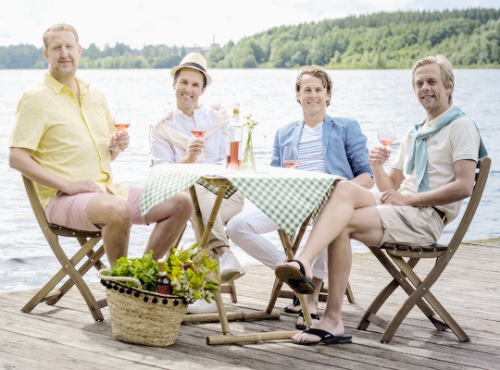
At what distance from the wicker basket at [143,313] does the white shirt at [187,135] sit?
1.19 meters

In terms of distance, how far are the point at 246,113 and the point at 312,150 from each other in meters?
2.71

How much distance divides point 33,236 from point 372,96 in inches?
1224

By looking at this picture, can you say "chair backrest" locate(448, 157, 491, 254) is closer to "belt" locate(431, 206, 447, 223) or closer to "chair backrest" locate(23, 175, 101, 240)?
"belt" locate(431, 206, 447, 223)

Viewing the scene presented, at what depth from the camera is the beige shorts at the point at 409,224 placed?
3.45 meters

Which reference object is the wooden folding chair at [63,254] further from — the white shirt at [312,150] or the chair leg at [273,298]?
the white shirt at [312,150]

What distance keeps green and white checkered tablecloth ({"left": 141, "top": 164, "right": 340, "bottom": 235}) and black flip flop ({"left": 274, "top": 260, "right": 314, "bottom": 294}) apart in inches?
6.4

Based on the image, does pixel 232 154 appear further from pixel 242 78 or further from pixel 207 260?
pixel 242 78

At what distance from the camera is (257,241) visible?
3941 millimetres

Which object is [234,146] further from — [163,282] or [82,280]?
[82,280]

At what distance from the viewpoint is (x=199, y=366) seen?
10.0ft

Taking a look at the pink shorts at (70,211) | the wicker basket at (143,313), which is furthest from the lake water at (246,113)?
the wicker basket at (143,313)

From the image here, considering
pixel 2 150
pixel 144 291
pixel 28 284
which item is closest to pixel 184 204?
pixel 144 291

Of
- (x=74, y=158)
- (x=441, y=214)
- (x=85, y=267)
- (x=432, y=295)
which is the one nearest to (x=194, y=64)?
(x=74, y=158)

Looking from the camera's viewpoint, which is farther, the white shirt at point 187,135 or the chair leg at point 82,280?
the white shirt at point 187,135
